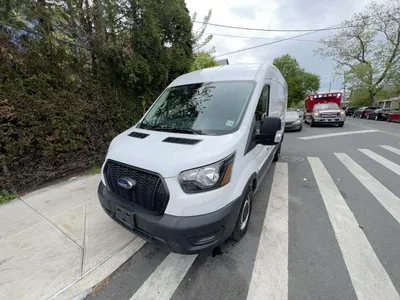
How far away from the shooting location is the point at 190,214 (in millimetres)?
1766

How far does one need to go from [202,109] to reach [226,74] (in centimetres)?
80

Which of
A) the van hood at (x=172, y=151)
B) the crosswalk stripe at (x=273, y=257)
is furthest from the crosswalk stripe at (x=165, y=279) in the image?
the van hood at (x=172, y=151)

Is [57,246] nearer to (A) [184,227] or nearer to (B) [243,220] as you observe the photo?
(A) [184,227]

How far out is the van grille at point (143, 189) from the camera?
5.98 feet

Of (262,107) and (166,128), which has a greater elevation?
(262,107)

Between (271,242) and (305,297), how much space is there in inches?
28.5

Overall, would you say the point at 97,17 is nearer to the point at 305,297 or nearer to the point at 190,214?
the point at 190,214

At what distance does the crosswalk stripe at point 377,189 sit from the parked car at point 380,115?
786 inches

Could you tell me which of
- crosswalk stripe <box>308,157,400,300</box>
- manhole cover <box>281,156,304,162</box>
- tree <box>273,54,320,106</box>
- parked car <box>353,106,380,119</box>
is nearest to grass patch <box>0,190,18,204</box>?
crosswalk stripe <box>308,157,400,300</box>

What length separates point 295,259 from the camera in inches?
87.3

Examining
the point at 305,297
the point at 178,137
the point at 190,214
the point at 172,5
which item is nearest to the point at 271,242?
the point at 305,297

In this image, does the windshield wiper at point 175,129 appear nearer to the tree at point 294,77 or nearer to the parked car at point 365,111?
the parked car at point 365,111

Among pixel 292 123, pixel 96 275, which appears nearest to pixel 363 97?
pixel 292 123

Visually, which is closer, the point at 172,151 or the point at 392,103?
the point at 172,151
